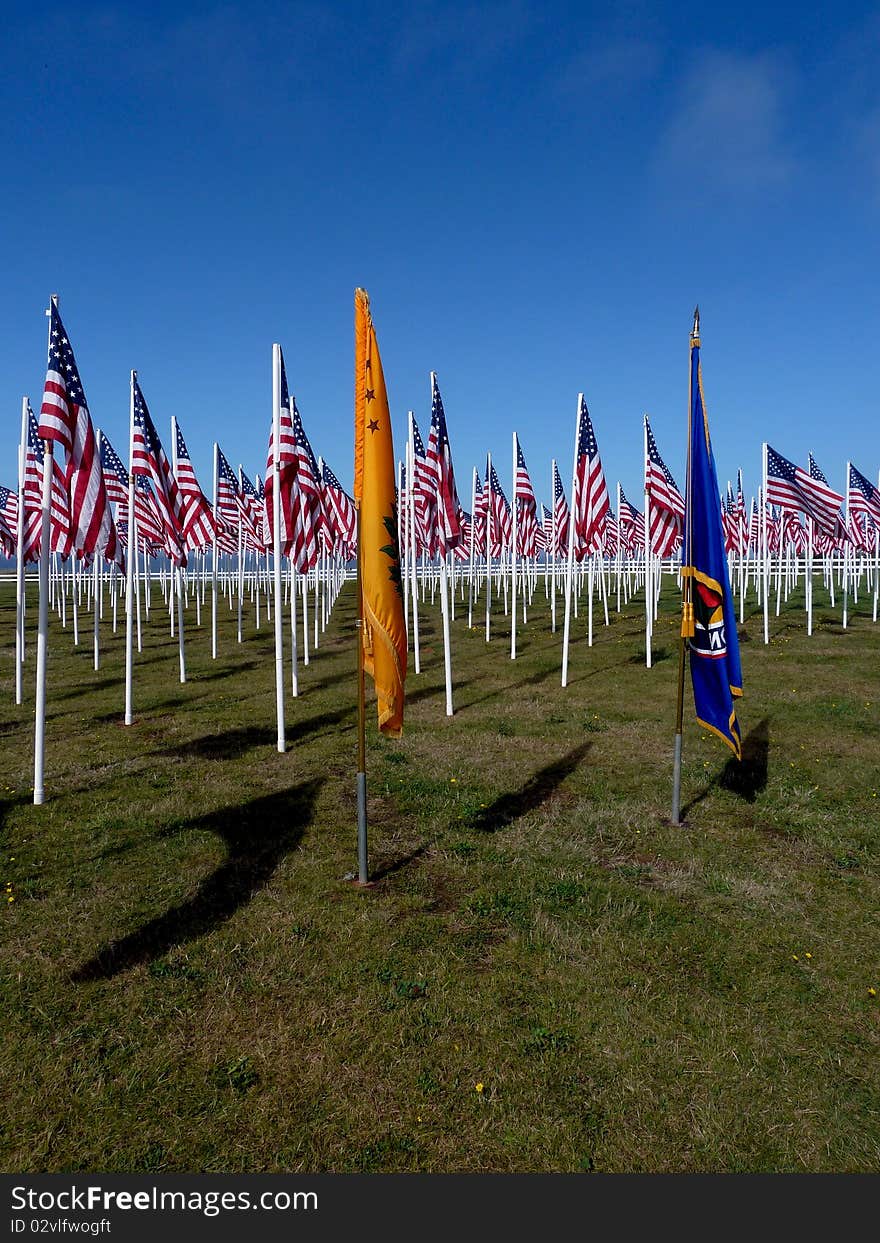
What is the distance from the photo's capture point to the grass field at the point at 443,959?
4.50 m

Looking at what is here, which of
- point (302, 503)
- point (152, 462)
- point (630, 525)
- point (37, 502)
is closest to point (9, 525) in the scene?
point (37, 502)

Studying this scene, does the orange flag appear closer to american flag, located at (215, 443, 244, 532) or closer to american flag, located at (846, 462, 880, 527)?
american flag, located at (215, 443, 244, 532)

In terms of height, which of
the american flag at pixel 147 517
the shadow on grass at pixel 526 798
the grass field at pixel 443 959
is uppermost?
the american flag at pixel 147 517

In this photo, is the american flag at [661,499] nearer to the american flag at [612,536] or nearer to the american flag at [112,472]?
the american flag at [112,472]

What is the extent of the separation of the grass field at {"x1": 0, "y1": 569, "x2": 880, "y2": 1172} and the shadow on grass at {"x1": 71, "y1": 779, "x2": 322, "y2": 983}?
4cm

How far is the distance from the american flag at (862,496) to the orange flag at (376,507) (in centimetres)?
2687

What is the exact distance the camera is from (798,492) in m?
22.9

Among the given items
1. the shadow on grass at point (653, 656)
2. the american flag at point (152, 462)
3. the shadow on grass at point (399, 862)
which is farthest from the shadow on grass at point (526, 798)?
the shadow on grass at point (653, 656)

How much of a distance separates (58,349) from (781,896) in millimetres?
11454

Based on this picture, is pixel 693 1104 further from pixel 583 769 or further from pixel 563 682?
pixel 563 682

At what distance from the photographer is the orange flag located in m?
7.32

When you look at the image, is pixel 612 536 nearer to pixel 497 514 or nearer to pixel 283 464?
pixel 497 514

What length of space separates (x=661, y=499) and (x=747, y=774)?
9108 mm

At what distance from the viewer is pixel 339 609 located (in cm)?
4528
